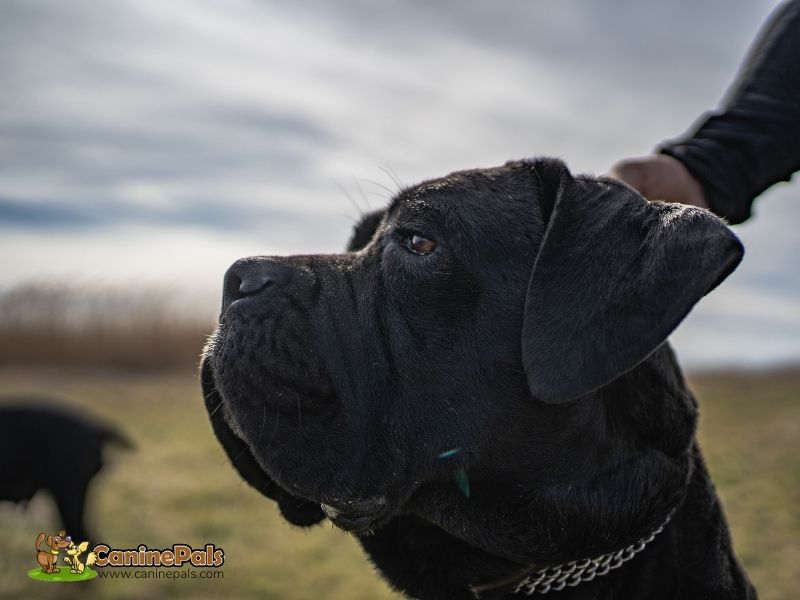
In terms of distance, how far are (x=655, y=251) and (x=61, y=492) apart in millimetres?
5171

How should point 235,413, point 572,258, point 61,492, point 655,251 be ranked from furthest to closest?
point 61,492
point 235,413
point 572,258
point 655,251

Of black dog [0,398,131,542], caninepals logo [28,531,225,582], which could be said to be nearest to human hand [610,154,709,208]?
caninepals logo [28,531,225,582]

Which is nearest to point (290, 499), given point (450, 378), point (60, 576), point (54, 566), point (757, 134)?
point (450, 378)

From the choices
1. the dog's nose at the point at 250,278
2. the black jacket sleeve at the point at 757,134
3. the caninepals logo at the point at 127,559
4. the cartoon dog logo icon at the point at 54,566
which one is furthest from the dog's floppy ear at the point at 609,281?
the cartoon dog logo icon at the point at 54,566

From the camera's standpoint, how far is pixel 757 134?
2742 mm

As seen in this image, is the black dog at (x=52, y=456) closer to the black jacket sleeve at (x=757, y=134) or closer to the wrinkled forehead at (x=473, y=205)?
the wrinkled forehead at (x=473, y=205)

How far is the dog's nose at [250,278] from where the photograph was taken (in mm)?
2184

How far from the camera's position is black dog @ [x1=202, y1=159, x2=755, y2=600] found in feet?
6.65

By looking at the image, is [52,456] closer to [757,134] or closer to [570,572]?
[570,572]

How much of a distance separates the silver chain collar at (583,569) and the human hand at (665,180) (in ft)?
4.09

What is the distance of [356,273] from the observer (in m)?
2.36

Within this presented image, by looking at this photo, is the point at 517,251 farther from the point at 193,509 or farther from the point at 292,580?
the point at 193,509

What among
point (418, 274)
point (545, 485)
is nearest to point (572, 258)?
point (418, 274)

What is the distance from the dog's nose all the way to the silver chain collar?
3.93 ft
